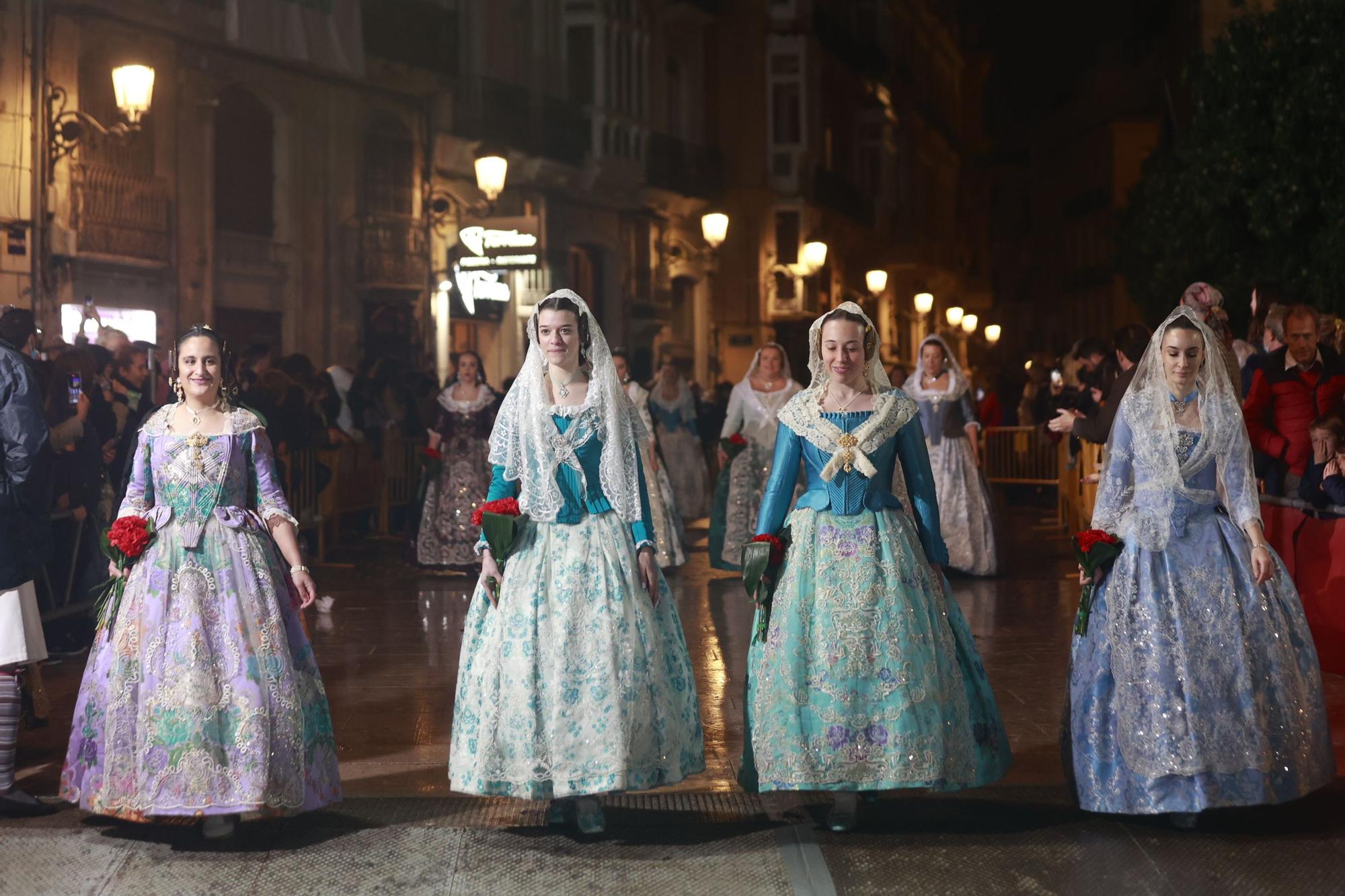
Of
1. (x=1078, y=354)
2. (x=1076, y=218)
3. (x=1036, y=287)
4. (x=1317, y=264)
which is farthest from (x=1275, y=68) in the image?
(x=1036, y=287)

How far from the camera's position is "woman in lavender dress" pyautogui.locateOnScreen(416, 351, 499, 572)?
12.6 meters

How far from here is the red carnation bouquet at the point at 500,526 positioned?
5414 millimetres

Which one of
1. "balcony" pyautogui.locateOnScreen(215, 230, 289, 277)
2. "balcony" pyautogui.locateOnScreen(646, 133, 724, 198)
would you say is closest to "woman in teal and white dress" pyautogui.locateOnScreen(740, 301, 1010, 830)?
"balcony" pyautogui.locateOnScreen(215, 230, 289, 277)

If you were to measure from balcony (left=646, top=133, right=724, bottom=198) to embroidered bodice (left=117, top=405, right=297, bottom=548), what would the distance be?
69.7 ft

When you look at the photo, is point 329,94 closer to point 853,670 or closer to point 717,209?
point 717,209

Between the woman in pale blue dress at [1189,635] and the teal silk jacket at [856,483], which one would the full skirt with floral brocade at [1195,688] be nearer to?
the woman in pale blue dress at [1189,635]

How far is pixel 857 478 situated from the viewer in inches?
216

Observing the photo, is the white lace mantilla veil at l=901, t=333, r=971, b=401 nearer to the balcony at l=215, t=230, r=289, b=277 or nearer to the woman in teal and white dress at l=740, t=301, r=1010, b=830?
the woman in teal and white dress at l=740, t=301, r=1010, b=830

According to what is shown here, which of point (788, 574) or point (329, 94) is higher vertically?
point (329, 94)

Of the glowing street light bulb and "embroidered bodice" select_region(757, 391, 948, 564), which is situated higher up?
the glowing street light bulb

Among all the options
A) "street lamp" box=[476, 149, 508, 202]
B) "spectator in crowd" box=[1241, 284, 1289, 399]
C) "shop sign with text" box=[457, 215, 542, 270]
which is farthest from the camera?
"shop sign with text" box=[457, 215, 542, 270]

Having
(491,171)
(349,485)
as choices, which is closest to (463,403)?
(349,485)

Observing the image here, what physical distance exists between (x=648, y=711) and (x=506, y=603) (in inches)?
23.3

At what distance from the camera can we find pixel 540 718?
5250 mm
